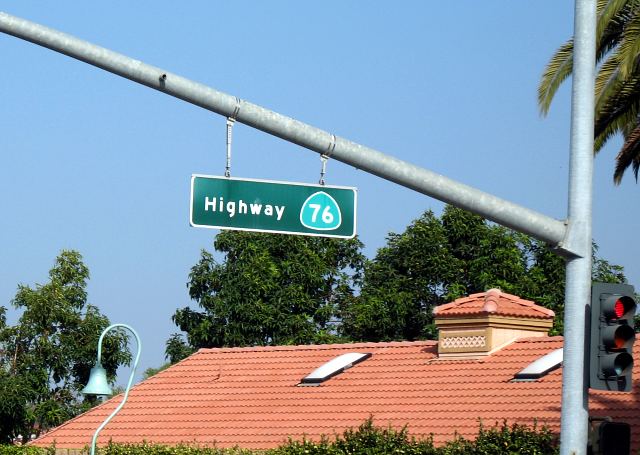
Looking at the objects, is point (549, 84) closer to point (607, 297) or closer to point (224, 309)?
point (607, 297)

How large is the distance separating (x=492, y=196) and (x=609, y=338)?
61.8 inches

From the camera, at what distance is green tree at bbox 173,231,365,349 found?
5172cm

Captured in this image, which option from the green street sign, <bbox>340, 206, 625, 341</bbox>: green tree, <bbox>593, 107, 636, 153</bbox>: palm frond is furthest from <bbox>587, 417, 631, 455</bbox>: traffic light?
<bbox>340, 206, 625, 341</bbox>: green tree

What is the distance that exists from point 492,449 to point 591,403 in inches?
110

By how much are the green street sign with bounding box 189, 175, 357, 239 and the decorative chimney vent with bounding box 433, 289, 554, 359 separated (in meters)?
14.9

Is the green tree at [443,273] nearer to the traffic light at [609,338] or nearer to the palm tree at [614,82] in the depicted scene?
the palm tree at [614,82]

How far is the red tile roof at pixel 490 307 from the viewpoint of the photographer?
26.0m

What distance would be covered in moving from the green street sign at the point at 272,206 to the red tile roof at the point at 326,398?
10.1 metres

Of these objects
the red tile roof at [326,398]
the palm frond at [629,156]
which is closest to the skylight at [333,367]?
the red tile roof at [326,398]

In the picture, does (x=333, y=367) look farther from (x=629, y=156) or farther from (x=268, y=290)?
(x=268, y=290)

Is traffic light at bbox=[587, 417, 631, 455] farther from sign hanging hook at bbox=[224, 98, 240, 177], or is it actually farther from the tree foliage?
the tree foliage

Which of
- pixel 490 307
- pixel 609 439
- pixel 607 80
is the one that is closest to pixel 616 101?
pixel 607 80

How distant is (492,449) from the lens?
19.7 m

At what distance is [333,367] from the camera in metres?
27.6
